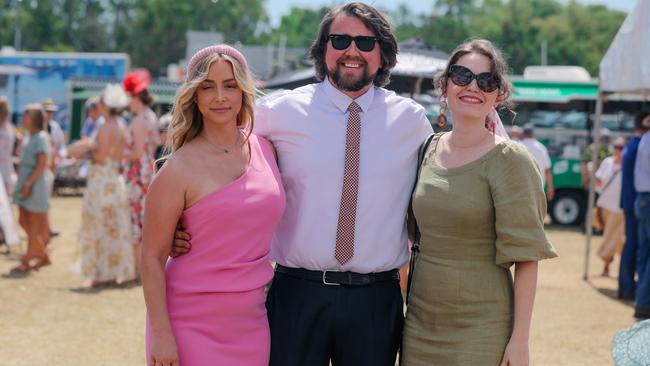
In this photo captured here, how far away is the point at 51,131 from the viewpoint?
13.7 m

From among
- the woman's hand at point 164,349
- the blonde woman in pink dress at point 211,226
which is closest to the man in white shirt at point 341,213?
the blonde woman in pink dress at point 211,226

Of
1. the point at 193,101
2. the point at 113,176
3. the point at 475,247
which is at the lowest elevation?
the point at 113,176

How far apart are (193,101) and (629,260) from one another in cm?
698

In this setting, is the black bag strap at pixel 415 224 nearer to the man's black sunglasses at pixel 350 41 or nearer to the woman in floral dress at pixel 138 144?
the man's black sunglasses at pixel 350 41

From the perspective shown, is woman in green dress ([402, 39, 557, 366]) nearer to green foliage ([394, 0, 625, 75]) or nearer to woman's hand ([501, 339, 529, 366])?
woman's hand ([501, 339, 529, 366])

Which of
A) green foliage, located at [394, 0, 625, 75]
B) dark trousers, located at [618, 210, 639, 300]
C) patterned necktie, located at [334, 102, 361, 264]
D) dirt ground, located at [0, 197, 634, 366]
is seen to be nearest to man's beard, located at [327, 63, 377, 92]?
patterned necktie, located at [334, 102, 361, 264]

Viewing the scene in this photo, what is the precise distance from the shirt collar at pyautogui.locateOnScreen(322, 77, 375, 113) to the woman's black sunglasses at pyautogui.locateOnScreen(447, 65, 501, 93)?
Result: 0.39 meters

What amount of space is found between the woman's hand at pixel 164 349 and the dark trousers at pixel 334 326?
445 mm

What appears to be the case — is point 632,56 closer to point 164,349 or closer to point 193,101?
point 193,101

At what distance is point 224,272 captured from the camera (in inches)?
118

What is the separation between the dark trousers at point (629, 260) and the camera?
8.84m

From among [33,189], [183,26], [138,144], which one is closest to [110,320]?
[138,144]

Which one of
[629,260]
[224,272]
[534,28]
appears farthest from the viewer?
[534,28]

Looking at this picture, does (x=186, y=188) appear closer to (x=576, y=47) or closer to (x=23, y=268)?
(x=23, y=268)
